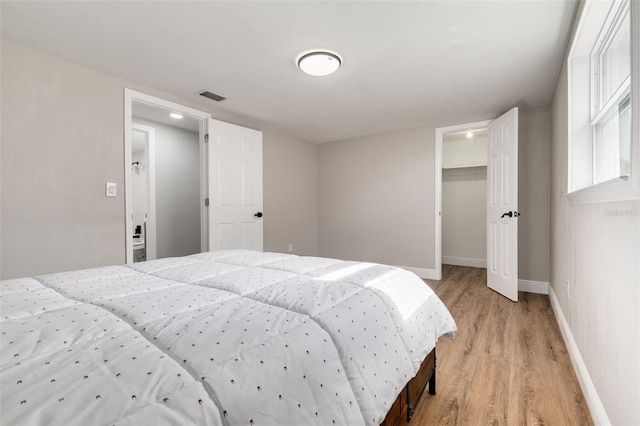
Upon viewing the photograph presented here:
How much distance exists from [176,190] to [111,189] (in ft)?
5.89

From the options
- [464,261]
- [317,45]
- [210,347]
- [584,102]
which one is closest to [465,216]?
[464,261]

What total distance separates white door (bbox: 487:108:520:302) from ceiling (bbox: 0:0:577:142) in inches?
15.8

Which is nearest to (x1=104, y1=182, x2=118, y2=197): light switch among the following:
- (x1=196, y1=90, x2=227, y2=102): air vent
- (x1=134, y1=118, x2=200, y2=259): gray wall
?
(x1=196, y1=90, x2=227, y2=102): air vent

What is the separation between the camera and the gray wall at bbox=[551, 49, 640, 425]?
0.95 meters

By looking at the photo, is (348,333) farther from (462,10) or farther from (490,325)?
(490,325)

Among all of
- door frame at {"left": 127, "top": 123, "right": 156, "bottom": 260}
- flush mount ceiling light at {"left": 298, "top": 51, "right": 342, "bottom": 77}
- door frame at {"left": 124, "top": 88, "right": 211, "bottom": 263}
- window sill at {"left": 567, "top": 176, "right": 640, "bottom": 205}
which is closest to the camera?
window sill at {"left": 567, "top": 176, "right": 640, "bottom": 205}

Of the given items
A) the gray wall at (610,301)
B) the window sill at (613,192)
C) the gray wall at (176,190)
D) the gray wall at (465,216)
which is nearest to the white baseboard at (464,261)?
the gray wall at (465,216)

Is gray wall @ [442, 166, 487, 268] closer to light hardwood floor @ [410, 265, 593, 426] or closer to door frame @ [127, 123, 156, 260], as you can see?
light hardwood floor @ [410, 265, 593, 426]

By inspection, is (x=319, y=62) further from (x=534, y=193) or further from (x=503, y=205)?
(x=534, y=193)

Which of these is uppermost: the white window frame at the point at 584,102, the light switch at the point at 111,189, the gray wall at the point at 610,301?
the white window frame at the point at 584,102

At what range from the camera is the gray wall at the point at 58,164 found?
2148mm

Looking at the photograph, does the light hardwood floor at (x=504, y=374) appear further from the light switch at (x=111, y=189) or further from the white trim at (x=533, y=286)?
the light switch at (x=111, y=189)

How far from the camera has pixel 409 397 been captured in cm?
127

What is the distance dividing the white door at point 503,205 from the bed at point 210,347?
238cm
